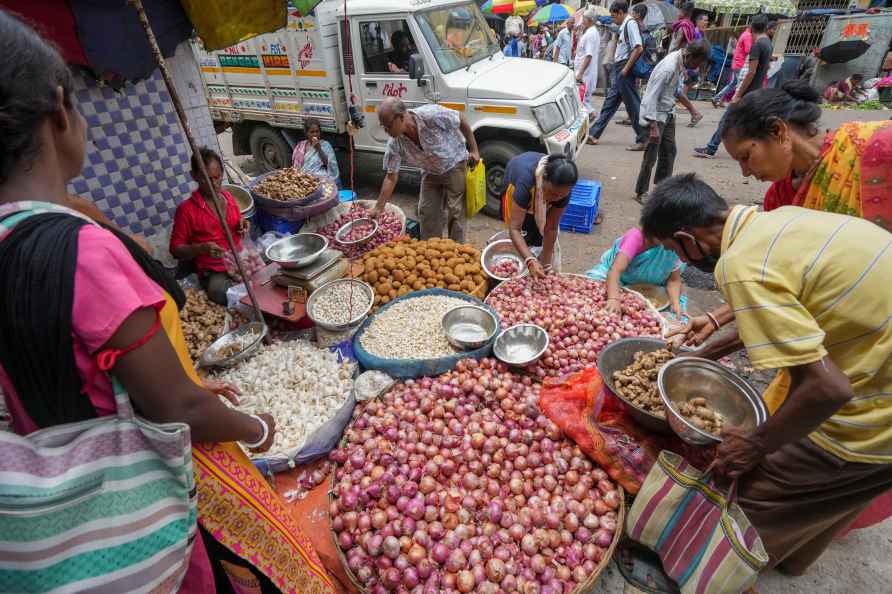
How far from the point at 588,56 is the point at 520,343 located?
859 cm

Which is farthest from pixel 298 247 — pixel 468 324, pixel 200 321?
pixel 468 324

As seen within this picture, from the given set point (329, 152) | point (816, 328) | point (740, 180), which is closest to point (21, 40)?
point (816, 328)

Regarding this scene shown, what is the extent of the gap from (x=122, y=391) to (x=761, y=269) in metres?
1.93

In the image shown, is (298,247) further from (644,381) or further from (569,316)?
(644,381)

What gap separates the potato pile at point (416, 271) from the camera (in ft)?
12.2

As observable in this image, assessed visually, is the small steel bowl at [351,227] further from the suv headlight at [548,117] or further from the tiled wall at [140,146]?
the suv headlight at [548,117]

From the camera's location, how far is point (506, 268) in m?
4.08

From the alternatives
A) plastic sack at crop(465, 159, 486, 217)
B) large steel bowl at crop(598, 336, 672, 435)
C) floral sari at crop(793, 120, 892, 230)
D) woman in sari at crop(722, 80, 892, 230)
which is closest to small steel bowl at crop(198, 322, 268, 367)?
large steel bowl at crop(598, 336, 672, 435)

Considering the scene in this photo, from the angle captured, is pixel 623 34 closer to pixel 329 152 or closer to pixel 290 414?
pixel 329 152

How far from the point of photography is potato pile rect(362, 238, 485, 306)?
3.72 meters

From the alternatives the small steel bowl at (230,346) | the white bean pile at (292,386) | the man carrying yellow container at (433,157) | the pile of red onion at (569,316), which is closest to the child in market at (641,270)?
A: the pile of red onion at (569,316)

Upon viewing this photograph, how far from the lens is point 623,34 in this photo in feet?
25.6

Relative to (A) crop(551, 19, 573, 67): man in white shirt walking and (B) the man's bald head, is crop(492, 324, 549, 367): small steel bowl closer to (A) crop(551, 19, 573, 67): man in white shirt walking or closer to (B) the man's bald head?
(B) the man's bald head

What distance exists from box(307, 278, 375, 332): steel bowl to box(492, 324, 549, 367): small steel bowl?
103 centimetres
